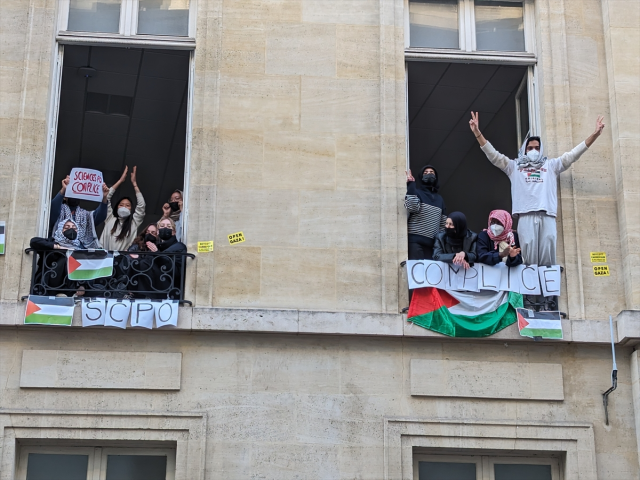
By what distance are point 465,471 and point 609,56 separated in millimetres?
5197

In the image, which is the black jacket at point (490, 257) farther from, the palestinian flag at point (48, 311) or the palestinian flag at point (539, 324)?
the palestinian flag at point (48, 311)

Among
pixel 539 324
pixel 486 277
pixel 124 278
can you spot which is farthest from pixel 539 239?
pixel 124 278

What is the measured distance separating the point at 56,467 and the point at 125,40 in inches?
198

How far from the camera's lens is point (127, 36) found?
45.9 feet

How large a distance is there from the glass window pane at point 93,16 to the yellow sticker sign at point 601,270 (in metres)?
6.24

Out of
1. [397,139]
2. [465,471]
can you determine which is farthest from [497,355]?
[397,139]

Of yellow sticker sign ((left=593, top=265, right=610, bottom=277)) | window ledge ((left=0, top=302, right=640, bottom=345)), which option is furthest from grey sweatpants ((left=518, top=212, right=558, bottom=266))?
window ledge ((left=0, top=302, right=640, bottom=345))

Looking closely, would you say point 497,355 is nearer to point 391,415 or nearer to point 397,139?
point 391,415

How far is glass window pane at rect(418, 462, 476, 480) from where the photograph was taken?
41.1 feet

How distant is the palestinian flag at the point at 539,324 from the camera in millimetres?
12609

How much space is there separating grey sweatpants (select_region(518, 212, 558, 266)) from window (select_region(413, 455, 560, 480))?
2.20 metres

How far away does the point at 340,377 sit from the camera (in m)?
12.5

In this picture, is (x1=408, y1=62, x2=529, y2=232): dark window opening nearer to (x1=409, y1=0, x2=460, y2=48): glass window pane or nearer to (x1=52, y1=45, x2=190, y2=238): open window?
(x1=409, y1=0, x2=460, y2=48): glass window pane

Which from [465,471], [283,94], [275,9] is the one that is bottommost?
[465,471]
